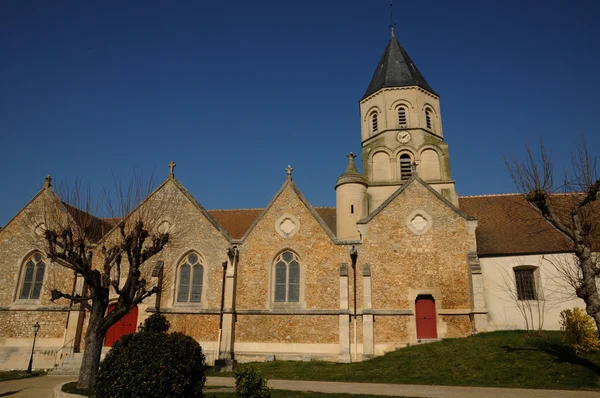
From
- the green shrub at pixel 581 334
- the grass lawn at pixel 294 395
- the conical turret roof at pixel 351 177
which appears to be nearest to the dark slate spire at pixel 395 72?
the conical turret roof at pixel 351 177

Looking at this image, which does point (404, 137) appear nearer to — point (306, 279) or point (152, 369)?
point (306, 279)

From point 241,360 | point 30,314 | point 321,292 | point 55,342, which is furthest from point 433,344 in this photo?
point 30,314

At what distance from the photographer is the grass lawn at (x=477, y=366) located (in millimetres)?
13625

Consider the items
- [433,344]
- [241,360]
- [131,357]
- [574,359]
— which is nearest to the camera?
[131,357]

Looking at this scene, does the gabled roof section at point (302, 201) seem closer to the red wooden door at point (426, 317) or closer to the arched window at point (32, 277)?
the red wooden door at point (426, 317)

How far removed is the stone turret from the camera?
24.9 meters

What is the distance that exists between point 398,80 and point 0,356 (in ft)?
96.3

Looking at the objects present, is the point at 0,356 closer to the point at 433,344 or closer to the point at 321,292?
the point at 321,292

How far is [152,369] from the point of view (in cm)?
901

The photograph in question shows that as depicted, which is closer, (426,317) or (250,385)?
(250,385)

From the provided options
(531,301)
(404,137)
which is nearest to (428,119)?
(404,137)

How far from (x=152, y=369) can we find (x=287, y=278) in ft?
41.8

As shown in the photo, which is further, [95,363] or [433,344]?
[433,344]

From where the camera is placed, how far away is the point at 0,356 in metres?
21.2
